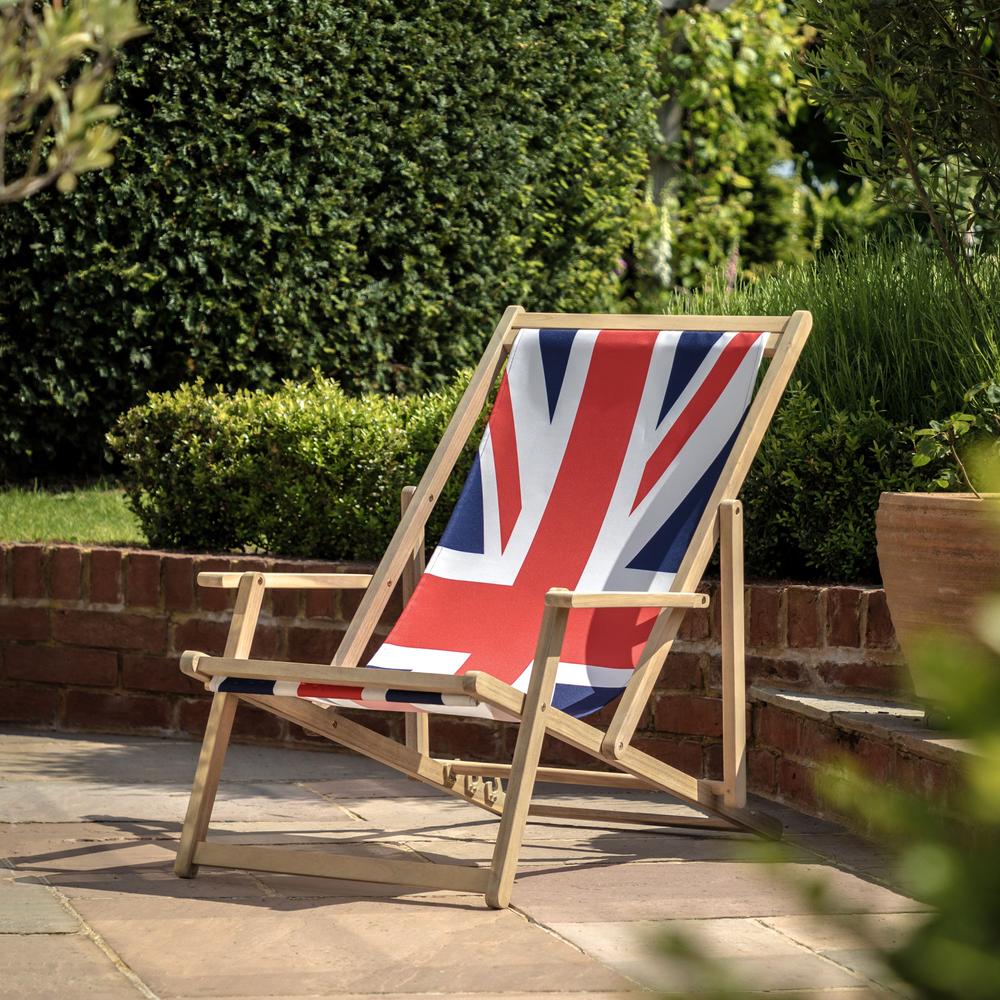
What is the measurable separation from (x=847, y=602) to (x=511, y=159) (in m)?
3.88

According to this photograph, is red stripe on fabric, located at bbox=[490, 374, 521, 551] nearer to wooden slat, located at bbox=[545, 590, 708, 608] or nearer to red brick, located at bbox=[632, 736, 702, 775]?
wooden slat, located at bbox=[545, 590, 708, 608]

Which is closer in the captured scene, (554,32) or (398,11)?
(398,11)

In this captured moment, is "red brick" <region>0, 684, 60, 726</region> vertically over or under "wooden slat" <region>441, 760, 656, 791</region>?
under

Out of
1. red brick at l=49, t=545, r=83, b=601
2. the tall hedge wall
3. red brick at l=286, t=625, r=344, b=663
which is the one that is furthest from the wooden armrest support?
the tall hedge wall

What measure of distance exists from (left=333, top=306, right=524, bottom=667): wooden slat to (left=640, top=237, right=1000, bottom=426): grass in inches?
38.4

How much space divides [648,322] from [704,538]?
63 centimetres

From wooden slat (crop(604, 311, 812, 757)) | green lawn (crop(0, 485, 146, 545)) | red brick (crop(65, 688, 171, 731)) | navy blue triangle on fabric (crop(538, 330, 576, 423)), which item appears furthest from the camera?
green lawn (crop(0, 485, 146, 545))

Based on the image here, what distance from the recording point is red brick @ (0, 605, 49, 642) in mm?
4629

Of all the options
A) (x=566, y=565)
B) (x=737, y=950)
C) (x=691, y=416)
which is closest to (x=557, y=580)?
(x=566, y=565)

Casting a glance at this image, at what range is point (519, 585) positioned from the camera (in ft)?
11.1

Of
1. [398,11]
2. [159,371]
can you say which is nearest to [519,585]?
[159,371]

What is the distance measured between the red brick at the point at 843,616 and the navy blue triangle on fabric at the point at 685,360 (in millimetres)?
664

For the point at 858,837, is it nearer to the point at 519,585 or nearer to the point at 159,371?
the point at 519,585

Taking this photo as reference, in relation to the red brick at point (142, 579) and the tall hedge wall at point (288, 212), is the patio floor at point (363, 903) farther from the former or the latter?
the tall hedge wall at point (288, 212)
